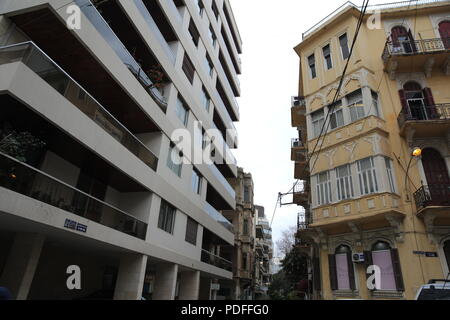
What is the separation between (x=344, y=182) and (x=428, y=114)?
5.45 metres

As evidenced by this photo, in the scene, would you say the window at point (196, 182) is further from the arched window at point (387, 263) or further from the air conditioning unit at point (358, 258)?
the arched window at point (387, 263)

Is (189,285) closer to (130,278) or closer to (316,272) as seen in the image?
(130,278)

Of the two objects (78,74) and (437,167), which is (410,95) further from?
(78,74)

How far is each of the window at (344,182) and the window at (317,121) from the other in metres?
3.16

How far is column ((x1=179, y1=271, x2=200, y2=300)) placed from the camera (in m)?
17.0

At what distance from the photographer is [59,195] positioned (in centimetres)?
851

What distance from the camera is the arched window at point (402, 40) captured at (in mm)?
15988

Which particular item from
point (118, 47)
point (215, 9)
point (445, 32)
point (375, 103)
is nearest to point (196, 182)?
point (118, 47)

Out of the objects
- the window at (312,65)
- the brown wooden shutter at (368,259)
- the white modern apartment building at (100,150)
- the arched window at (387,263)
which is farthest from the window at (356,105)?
the white modern apartment building at (100,150)

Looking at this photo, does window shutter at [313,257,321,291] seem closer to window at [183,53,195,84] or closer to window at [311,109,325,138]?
window at [311,109,325,138]

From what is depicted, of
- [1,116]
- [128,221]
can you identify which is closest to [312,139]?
[128,221]

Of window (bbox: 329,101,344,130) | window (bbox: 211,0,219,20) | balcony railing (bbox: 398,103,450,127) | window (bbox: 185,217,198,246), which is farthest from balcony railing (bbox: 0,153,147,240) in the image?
window (bbox: 211,0,219,20)

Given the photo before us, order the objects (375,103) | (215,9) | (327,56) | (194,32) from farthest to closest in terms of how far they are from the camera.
→ (215,9) → (194,32) → (327,56) → (375,103)
